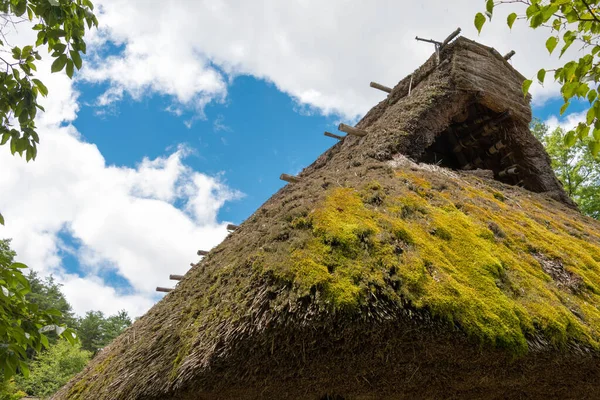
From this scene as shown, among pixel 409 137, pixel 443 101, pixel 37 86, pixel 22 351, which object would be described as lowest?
pixel 22 351

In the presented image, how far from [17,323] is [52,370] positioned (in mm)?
28114

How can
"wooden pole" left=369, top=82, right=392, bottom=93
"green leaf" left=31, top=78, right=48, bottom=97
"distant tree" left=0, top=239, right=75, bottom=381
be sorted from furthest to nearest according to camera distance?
1. "wooden pole" left=369, top=82, right=392, bottom=93
2. "green leaf" left=31, top=78, right=48, bottom=97
3. "distant tree" left=0, top=239, right=75, bottom=381

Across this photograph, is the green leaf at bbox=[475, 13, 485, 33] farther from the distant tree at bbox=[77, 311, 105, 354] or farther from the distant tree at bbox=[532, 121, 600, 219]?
the distant tree at bbox=[77, 311, 105, 354]

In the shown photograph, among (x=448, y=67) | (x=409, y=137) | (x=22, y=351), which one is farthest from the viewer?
(x=448, y=67)

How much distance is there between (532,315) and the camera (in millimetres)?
3082

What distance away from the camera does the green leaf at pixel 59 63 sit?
2697 millimetres

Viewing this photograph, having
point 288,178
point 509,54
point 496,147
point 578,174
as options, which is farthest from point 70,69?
point 578,174

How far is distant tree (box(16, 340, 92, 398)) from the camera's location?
2464 centimetres

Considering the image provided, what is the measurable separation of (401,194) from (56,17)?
10.6 ft

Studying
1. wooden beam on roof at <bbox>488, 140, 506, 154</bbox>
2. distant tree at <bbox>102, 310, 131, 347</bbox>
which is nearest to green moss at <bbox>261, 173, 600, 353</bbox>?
wooden beam on roof at <bbox>488, 140, 506, 154</bbox>

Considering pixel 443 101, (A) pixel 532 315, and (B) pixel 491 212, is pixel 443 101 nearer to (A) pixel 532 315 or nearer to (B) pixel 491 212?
(B) pixel 491 212

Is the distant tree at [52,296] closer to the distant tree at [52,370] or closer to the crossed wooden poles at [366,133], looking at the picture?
the distant tree at [52,370]

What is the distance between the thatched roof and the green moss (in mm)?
12

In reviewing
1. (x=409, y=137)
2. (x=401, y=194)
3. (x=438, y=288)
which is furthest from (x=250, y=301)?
(x=409, y=137)
